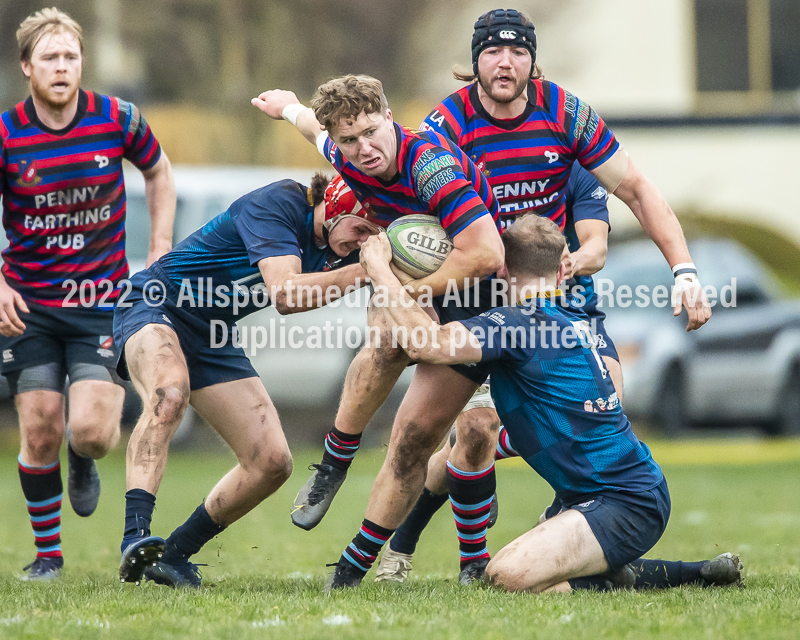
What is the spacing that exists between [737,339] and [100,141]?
10678 millimetres

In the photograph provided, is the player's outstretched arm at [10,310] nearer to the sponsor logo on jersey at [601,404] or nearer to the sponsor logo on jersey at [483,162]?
the sponsor logo on jersey at [483,162]

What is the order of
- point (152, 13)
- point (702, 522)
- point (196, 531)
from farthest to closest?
point (152, 13) → point (702, 522) → point (196, 531)

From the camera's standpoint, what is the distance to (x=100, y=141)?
19.5 ft

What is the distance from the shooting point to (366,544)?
504 cm

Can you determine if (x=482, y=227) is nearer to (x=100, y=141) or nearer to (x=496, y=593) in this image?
(x=496, y=593)

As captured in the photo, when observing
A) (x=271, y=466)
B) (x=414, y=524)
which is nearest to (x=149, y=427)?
(x=271, y=466)

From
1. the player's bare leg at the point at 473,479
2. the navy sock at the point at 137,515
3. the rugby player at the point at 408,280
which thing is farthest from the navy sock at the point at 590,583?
the navy sock at the point at 137,515

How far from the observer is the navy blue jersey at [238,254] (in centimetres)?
511

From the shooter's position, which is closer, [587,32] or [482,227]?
[482,227]

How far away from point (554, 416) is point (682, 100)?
18133 mm

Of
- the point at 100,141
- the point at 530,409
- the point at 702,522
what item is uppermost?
the point at 100,141

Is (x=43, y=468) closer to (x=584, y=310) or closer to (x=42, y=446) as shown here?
(x=42, y=446)

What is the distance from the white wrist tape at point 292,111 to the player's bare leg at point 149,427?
4.06ft

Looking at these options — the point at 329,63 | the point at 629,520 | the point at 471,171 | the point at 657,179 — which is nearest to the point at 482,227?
the point at 471,171
